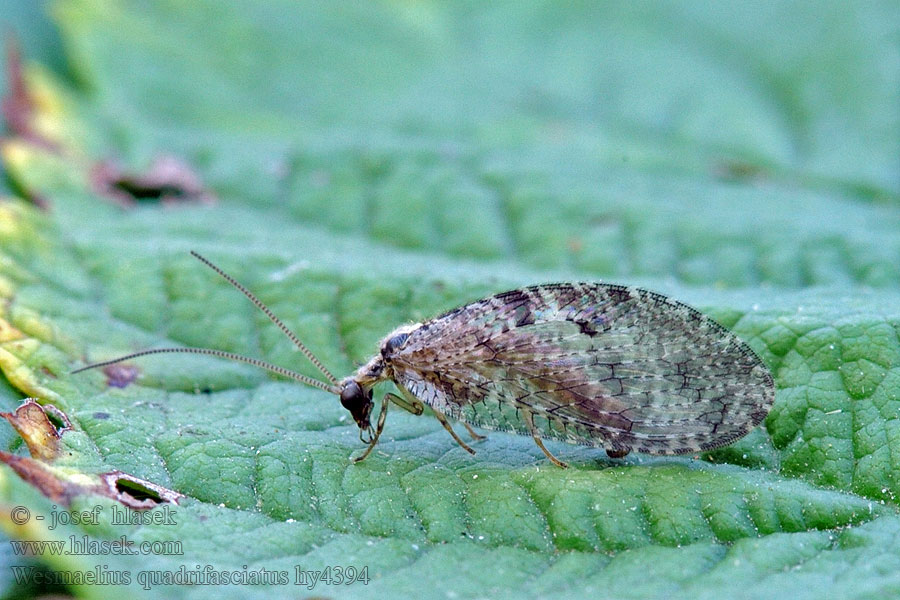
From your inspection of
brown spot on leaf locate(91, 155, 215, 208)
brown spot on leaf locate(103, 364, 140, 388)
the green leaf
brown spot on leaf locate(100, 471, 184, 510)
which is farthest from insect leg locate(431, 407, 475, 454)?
brown spot on leaf locate(91, 155, 215, 208)

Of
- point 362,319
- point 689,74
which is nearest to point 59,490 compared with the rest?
point 362,319

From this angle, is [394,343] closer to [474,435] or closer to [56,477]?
[474,435]

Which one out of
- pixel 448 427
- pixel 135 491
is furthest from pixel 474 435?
pixel 135 491

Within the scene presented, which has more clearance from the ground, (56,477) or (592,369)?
(592,369)

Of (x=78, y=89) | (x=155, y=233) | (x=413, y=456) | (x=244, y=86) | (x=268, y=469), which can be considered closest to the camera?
(x=268, y=469)

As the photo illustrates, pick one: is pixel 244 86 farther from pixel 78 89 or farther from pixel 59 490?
pixel 59 490

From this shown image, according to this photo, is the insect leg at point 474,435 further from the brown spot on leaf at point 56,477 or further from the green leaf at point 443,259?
the brown spot on leaf at point 56,477
